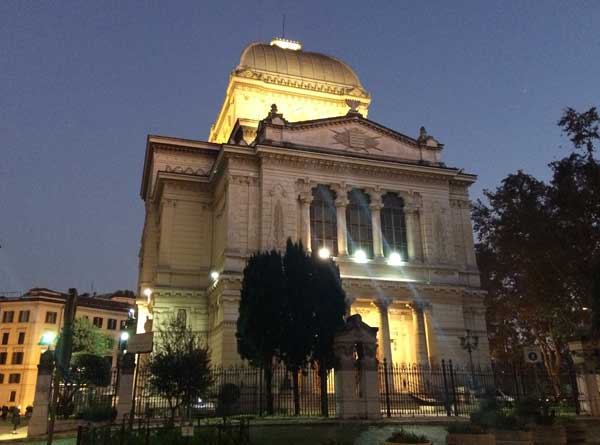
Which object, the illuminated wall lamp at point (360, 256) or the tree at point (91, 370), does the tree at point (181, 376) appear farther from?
the illuminated wall lamp at point (360, 256)

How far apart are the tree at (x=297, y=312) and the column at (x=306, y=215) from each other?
8320 millimetres

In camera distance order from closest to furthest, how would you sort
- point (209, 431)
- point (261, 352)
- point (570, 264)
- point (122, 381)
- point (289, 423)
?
point (209, 431)
point (289, 423)
point (122, 381)
point (261, 352)
point (570, 264)

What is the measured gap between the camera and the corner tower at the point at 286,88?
48.0 meters

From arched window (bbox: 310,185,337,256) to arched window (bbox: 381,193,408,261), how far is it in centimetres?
359

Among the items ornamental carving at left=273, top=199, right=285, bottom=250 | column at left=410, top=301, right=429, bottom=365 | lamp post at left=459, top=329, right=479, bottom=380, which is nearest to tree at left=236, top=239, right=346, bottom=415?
ornamental carving at left=273, top=199, right=285, bottom=250

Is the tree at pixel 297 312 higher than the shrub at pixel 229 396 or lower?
higher

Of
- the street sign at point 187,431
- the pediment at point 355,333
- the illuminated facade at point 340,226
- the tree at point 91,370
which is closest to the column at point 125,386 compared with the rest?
the pediment at point 355,333

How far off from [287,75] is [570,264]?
31.8 m

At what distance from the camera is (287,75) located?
50281 mm

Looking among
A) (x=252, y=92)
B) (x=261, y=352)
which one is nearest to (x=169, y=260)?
(x=261, y=352)

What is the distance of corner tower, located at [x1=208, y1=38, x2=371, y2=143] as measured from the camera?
1891 inches

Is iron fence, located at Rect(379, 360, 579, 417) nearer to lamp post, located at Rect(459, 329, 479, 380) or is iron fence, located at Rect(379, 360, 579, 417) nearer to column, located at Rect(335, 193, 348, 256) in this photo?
lamp post, located at Rect(459, 329, 479, 380)

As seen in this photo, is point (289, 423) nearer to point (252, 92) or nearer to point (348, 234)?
point (348, 234)

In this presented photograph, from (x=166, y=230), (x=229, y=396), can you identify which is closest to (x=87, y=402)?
(x=229, y=396)
